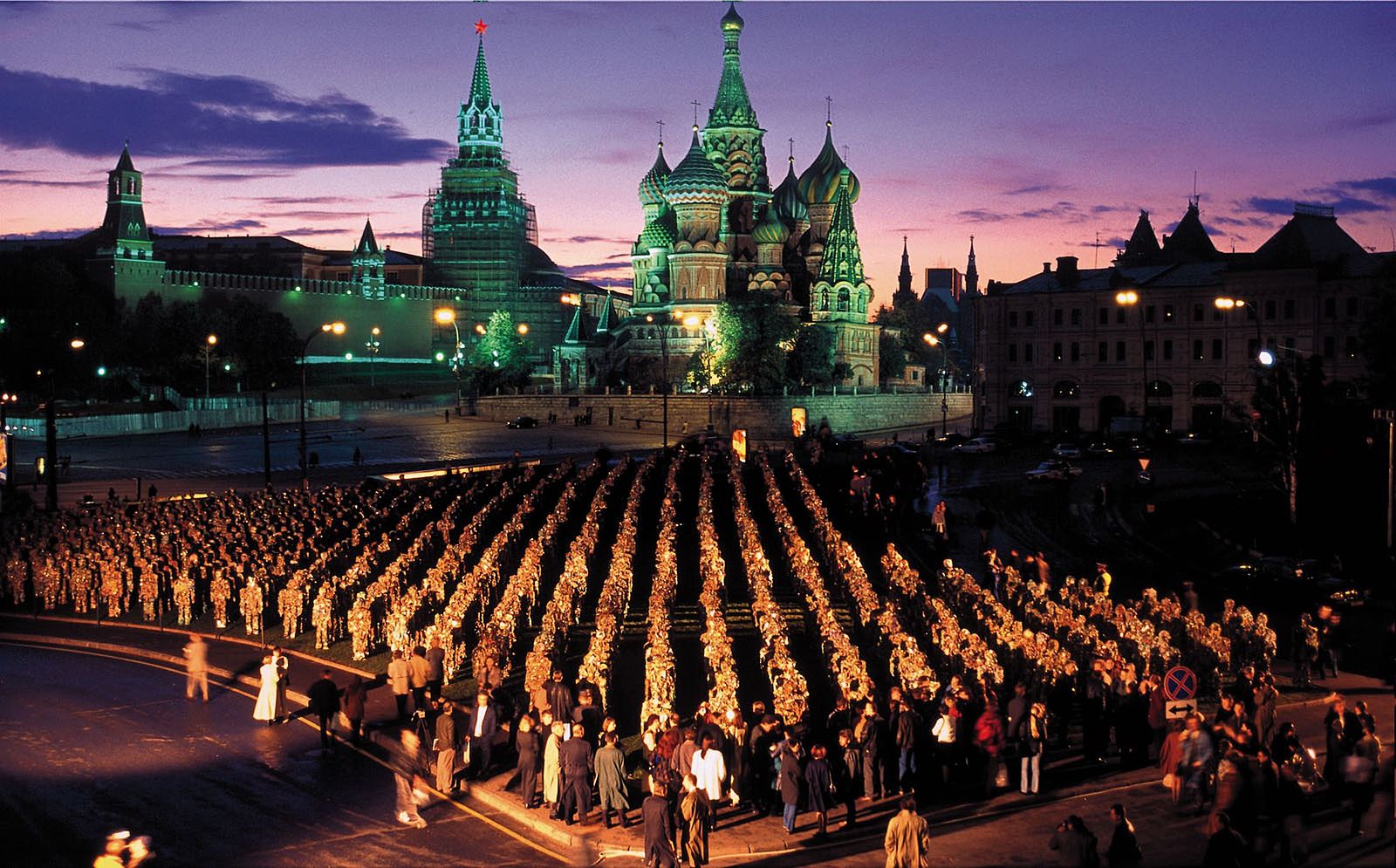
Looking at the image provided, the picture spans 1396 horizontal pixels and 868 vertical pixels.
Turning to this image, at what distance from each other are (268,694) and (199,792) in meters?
3.32

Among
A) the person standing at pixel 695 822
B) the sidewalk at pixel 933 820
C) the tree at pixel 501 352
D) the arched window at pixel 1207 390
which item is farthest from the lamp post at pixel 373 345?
the person standing at pixel 695 822

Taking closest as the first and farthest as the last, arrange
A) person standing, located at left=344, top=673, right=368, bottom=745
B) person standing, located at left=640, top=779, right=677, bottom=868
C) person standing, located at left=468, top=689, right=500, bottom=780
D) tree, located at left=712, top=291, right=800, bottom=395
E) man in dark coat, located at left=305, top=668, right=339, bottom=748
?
person standing, located at left=640, top=779, right=677, bottom=868 < person standing, located at left=468, top=689, right=500, bottom=780 < man in dark coat, located at left=305, top=668, right=339, bottom=748 < person standing, located at left=344, top=673, right=368, bottom=745 < tree, located at left=712, top=291, right=800, bottom=395

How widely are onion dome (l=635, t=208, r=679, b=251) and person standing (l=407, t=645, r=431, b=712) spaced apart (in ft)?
301

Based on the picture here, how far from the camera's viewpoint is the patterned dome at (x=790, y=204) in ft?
375

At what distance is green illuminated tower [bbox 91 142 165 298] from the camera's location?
107000 millimetres

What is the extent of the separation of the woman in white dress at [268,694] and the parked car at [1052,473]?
32177mm

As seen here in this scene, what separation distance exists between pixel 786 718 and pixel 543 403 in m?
76.5

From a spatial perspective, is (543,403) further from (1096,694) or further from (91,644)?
(1096,694)

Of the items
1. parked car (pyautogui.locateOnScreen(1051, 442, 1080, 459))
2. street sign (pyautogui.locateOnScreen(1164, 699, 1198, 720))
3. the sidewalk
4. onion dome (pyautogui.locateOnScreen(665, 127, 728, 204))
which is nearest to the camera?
the sidewalk

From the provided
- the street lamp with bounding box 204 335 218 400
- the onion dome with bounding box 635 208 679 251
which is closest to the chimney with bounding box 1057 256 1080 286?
the onion dome with bounding box 635 208 679 251

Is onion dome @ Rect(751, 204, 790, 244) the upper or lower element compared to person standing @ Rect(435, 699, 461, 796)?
upper

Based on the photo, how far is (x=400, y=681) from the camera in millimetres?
19781

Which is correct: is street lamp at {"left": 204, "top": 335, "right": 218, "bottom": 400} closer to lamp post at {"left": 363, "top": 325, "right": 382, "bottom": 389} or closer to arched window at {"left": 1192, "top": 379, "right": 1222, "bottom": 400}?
lamp post at {"left": 363, "top": 325, "right": 382, "bottom": 389}

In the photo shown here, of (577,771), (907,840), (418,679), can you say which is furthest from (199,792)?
(907,840)
